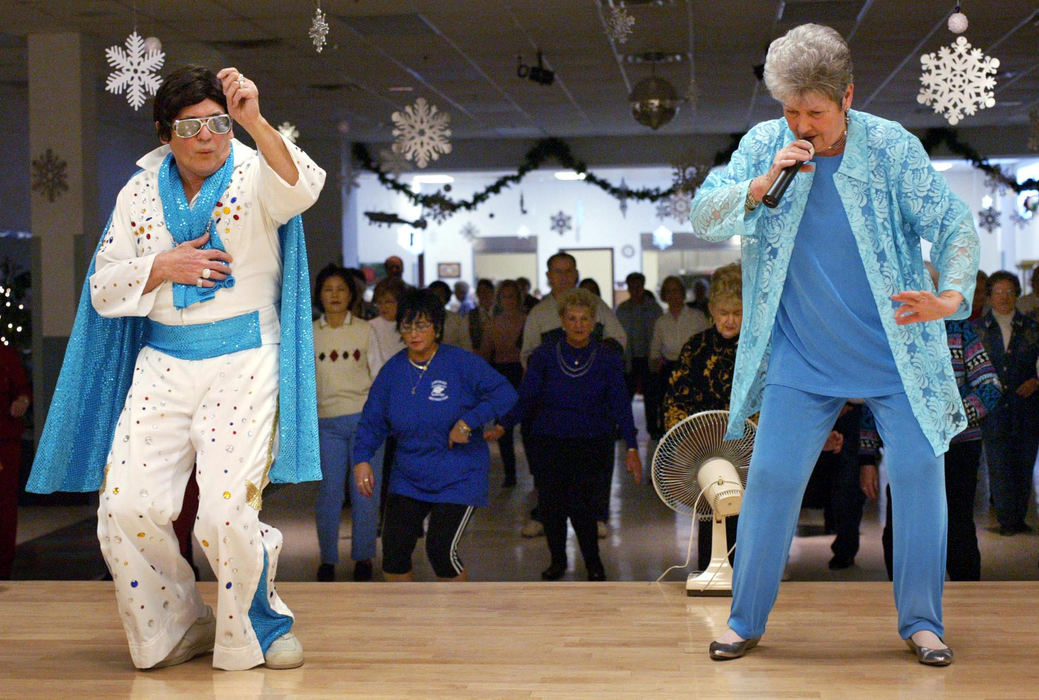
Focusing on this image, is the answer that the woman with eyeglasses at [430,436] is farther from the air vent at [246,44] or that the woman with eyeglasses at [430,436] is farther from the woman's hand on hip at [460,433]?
the air vent at [246,44]

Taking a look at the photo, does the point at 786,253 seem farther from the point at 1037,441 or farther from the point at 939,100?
the point at 1037,441

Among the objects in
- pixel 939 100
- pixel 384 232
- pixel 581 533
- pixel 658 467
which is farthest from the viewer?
pixel 384 232

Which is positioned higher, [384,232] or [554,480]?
[384,232]

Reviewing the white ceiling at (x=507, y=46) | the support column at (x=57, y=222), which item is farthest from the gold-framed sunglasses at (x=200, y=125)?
the support column at (x=57, y=222)

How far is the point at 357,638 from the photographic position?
3.66 metres

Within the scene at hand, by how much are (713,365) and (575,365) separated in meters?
1.25

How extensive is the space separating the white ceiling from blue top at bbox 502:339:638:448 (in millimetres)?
3492

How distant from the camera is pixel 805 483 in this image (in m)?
3.28

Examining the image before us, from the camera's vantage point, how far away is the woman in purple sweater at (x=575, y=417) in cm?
581

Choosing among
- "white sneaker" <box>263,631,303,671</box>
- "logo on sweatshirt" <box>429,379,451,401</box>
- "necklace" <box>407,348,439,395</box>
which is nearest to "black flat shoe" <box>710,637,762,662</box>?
"white sneaker" <box>263,631,303,671</box>

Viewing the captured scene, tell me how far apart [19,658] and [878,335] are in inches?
103

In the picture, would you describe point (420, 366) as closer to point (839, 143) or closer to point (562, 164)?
point (839, 143)

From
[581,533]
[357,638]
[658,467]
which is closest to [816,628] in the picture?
[658,467]

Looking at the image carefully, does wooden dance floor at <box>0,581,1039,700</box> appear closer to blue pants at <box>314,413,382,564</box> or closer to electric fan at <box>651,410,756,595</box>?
electric fan at <box>651,410,756,595</box>
